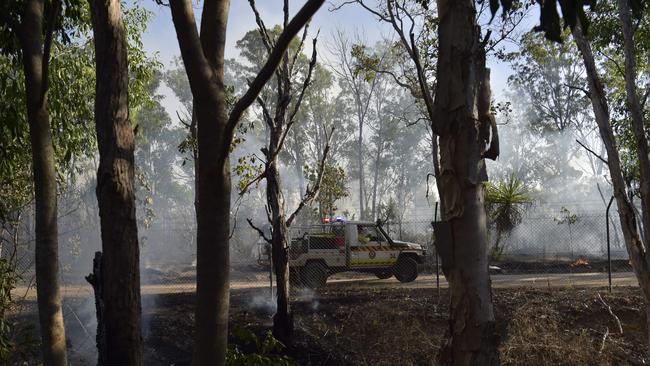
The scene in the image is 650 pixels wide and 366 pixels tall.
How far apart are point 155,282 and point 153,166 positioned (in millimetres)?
33078

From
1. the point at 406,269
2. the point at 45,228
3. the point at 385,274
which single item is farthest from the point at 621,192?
the point at 385,274

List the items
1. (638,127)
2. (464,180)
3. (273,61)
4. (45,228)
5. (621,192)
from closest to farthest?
(273,61)
(464,180)
(45,228)
(621,192)
(638,127)

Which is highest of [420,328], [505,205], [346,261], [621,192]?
[505,205]

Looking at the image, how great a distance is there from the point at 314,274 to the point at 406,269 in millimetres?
2795

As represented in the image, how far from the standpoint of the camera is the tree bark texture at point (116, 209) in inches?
159

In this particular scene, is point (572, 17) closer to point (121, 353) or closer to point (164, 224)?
point (121, 353)

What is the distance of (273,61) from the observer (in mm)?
2637

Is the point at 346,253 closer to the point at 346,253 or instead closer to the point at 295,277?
the point at 346,253

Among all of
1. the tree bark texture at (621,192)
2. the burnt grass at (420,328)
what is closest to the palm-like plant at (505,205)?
the burnt grass at (420,328)

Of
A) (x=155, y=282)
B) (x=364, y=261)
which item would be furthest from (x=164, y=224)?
(x=364, y=261)

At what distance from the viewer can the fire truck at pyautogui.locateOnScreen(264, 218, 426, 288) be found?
56.3ft

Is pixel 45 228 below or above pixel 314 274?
above

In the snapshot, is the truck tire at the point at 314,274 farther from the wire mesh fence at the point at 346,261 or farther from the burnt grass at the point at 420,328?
the burnt grass at the point at 420,328

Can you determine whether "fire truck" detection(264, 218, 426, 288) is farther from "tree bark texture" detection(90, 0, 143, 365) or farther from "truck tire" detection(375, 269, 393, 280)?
"tree bark texture" detection(90, 0, 143, 365)
